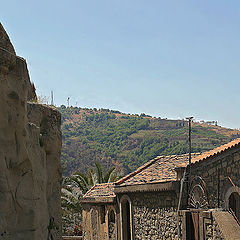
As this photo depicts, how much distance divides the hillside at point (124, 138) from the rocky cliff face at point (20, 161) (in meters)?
49.4

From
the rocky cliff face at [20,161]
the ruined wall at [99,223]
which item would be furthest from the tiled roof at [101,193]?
the rocky cliff face at [20,161]

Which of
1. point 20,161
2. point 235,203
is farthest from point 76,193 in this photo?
point 20,161

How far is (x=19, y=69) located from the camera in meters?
6.63

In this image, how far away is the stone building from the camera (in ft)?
45.1

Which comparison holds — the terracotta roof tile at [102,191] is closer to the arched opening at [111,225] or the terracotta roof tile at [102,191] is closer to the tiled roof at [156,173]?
the tiled roof at [156,173]

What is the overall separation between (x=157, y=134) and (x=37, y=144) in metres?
75.0

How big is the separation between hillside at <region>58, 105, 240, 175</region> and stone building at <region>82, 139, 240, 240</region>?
123ft

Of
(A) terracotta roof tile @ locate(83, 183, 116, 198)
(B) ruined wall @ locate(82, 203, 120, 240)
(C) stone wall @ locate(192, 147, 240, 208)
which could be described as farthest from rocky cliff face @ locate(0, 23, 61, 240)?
(A) terracotta roof tile @ locate(83, 183, 116, 198)

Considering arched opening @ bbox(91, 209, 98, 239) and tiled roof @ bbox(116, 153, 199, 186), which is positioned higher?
tiled roof @ bbox(116, 153, 199, 186)

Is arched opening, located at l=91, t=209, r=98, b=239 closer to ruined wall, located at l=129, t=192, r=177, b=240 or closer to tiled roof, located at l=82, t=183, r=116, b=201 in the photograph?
tiled roof, located at l=82, t=183, r=116, b=201

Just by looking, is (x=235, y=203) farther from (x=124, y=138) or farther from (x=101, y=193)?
(x=124, y=138)

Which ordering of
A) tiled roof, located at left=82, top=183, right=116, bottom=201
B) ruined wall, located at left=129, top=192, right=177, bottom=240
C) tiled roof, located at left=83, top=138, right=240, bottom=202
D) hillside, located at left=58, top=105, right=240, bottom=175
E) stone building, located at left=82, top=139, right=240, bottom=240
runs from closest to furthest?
stone building, located at left=82, top=139, right=240, bottom=240, tiled roof, located at left=83, top=138, right=240, bottom=202, ruined wall, located at left=129, top=192, right=177, bottom=240, tiled roof, located at left=82, top=183, right=116, bottom=201, hillside, located at left=58, top=105, right=240, bottom=175

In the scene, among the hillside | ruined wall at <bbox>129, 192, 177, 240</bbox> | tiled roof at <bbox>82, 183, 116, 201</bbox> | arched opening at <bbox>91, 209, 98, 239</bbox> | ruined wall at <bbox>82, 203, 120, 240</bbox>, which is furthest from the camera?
the hillside

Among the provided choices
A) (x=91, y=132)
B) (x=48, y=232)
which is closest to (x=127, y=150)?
(x=91, y=132)
